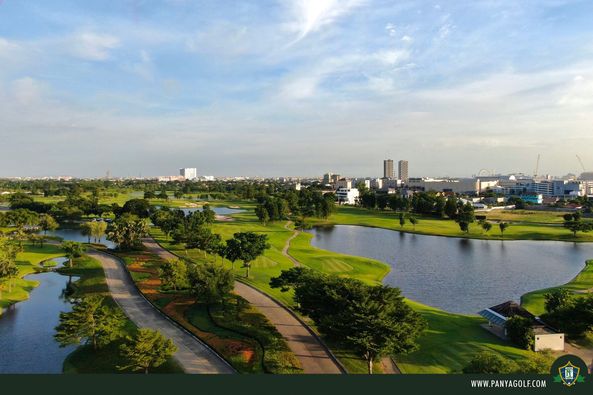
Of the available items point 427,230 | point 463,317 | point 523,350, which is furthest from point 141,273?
point 427,230

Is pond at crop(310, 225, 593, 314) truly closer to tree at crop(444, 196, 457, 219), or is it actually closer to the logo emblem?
the logo emblem

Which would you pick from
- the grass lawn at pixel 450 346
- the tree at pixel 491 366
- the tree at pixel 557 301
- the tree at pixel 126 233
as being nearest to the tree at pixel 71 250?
the tree at pixel 126 233

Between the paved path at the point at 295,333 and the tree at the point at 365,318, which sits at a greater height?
the tree at the point at 365,318

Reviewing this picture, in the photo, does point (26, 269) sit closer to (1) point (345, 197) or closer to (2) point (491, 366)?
(2) point (491, 366)

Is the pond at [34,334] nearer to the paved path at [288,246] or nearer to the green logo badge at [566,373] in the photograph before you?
the paved path at [288,246]

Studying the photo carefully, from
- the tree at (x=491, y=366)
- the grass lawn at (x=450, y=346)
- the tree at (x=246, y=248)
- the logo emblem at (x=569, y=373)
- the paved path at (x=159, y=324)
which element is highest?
the tree at (x=246, y=248)

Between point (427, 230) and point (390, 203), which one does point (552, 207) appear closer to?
point (390, 203)
